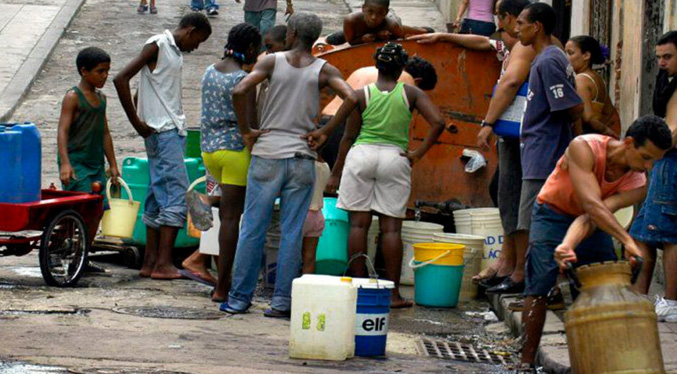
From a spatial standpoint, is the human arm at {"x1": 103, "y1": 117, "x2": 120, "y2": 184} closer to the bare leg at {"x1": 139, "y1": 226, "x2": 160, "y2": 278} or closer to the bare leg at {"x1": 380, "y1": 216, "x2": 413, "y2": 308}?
the bare leg at {"x1": 139, "y1": 226, "x2": 160, "y2": 278}

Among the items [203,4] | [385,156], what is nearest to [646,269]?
[385,156]

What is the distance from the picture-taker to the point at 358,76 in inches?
423

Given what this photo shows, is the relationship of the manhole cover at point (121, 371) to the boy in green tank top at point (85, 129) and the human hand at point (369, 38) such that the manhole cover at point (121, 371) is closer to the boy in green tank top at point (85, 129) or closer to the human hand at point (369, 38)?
the boy in green tank top at point (85, 129)

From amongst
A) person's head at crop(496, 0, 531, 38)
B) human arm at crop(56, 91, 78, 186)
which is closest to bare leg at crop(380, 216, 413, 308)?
person's head at crop(496, 0, 531, 38)

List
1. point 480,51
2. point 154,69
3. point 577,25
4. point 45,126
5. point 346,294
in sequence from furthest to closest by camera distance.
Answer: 1. point 45,126
2. point 577,25
3. point 480,51
4. point 154,69
5. point 346,294

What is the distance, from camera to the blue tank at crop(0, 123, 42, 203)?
32.1 feet

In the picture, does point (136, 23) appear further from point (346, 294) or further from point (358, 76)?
point (346, 294)

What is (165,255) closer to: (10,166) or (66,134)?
(66,134)

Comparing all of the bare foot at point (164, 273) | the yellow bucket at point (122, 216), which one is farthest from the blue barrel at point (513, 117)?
the yellow bucket at point (122, 216)

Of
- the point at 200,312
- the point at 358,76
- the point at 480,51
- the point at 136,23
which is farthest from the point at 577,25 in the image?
the point at 136,23

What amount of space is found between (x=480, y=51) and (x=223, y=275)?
3.41 meters

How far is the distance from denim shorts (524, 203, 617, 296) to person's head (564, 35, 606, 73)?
114 inches

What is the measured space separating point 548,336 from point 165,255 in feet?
10.6

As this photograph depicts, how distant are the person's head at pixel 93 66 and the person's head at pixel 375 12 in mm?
2528
